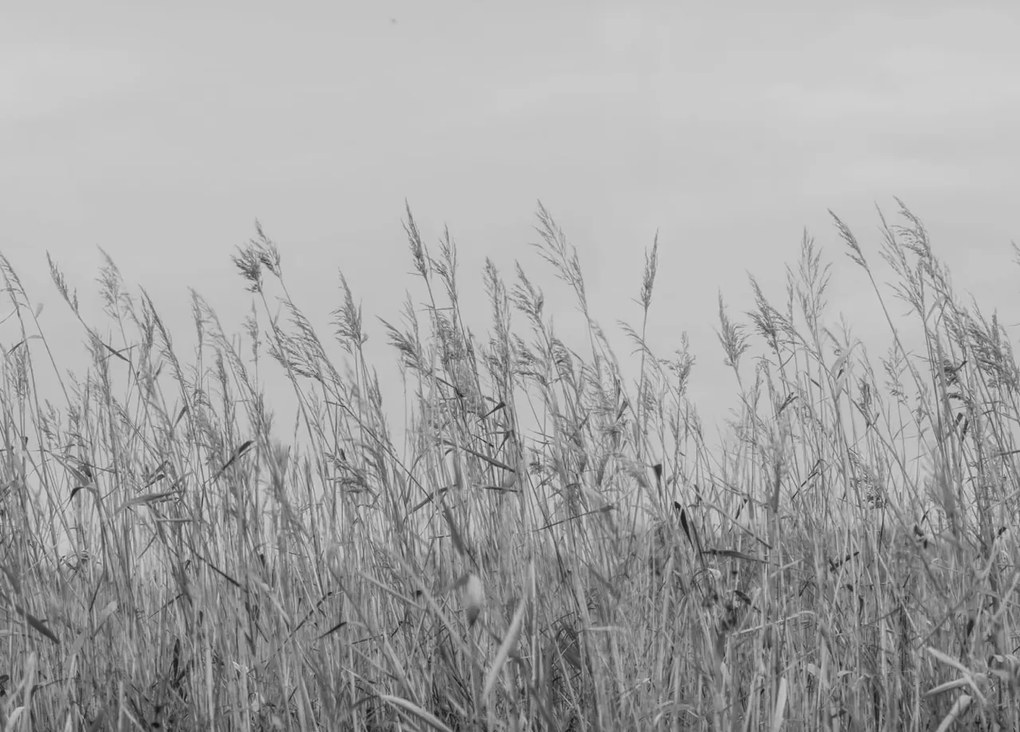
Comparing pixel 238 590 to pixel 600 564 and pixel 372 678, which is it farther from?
pixel 600 564

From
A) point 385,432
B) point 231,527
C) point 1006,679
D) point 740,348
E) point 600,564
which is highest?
point 740,348

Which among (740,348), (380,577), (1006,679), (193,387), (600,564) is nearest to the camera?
(1006,679)

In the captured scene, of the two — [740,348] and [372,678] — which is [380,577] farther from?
[740,348]

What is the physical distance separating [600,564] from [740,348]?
146 centimetres

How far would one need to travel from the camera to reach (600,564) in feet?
7.89

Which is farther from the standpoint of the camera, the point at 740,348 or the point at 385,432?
the point at 740,348

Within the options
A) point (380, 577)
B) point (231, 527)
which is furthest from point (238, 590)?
point (380, 577)

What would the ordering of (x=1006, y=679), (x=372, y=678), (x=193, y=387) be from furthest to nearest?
(x=193, y=387) → (x=372, y=678) → (x=1006, y=679)

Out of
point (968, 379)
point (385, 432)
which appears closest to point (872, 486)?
point (968, 379)

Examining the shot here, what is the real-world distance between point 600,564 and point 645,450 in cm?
31

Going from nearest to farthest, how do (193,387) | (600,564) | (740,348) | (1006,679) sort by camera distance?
(1006,679)
(600,564)
(193,387)
(740,348)

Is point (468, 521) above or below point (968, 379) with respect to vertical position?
below

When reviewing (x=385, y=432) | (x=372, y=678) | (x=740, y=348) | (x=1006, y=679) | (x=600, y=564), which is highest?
(x=740, y=348)

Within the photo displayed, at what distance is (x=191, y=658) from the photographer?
266cm
